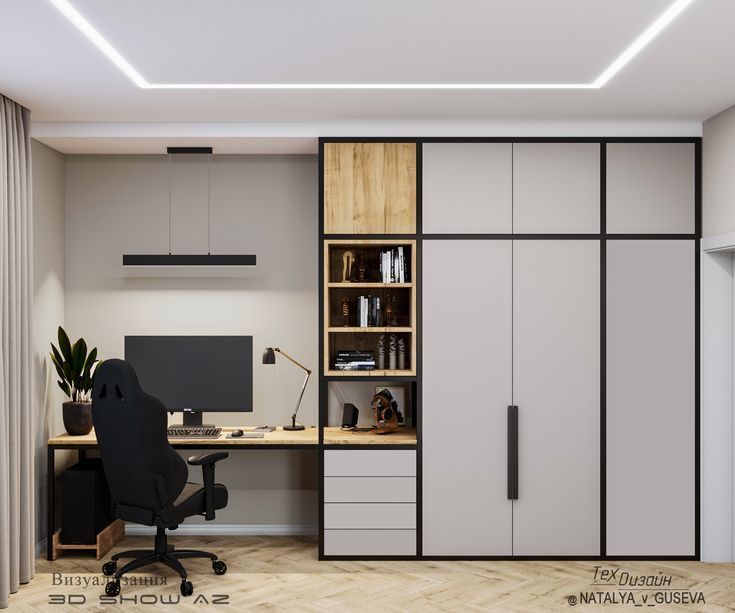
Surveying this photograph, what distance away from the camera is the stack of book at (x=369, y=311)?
4516mm

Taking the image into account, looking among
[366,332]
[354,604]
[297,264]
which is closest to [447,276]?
[366,332]

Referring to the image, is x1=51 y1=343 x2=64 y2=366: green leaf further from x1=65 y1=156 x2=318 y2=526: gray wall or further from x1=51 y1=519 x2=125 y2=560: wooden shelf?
x1=51 y1=519 x2=125 y2=560: wooden shelf

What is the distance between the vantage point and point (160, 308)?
16.4 ft

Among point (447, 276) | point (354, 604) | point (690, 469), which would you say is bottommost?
point (354, 604)

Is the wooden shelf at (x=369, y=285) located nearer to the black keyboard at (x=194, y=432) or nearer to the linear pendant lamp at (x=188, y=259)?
the linear pendant lamp at (x=188, y=259)

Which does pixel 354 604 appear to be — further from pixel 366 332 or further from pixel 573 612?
pixel 366 332

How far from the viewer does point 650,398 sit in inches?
174

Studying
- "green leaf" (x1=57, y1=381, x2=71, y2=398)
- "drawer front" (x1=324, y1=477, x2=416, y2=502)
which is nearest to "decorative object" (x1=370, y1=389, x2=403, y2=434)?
"drawer front" (x1=324, y1=477, x2=416, y2=502)

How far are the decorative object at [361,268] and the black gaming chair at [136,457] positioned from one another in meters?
1.47

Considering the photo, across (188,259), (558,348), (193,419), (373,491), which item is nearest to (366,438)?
(373,491)

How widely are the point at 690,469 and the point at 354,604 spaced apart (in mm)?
2269

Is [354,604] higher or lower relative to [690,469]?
lower

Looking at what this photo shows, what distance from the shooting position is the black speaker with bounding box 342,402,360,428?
4574 millimetres

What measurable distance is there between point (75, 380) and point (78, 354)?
0.56ft
